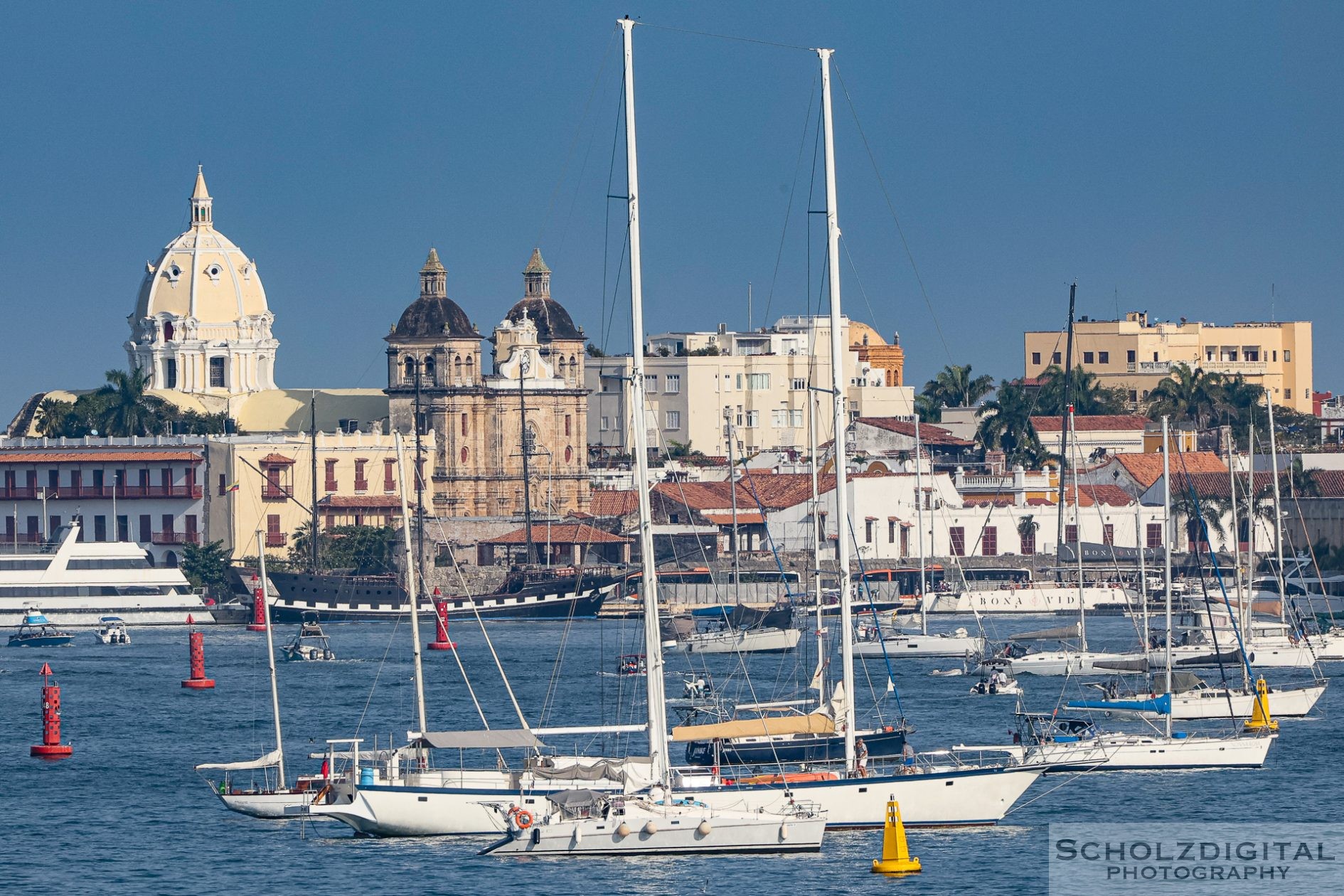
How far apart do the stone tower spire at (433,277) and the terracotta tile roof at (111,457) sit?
18.4 meters

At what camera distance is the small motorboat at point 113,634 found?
104 metres

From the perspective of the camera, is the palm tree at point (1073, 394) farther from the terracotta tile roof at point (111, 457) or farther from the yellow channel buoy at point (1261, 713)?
the yellow channel buoy at point (1261, 713)

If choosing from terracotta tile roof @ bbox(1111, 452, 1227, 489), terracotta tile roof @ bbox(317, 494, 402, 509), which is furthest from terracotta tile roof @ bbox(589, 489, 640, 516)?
terracotta tile roof @ bbox(1111, 452, 1227, 489)

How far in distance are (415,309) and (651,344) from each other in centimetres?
3332

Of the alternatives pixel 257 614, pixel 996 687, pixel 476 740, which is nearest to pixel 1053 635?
pixel 996 687

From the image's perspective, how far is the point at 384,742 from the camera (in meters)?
60.8

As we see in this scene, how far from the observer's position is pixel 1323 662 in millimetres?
83625

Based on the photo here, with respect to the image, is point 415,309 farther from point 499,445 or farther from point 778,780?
point 778,780

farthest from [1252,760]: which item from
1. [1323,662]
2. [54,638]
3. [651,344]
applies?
[651,344]

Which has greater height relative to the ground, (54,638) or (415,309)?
(415,309)

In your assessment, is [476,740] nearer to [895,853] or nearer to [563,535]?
[895,853]

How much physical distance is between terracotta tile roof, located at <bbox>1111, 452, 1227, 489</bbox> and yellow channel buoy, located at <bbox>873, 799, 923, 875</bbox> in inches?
3597

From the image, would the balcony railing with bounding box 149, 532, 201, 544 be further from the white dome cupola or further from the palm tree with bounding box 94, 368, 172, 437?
the white dome cupola

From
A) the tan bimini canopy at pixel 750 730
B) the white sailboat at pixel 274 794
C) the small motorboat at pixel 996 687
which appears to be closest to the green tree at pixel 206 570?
the small motorboat at pixel 996 687
